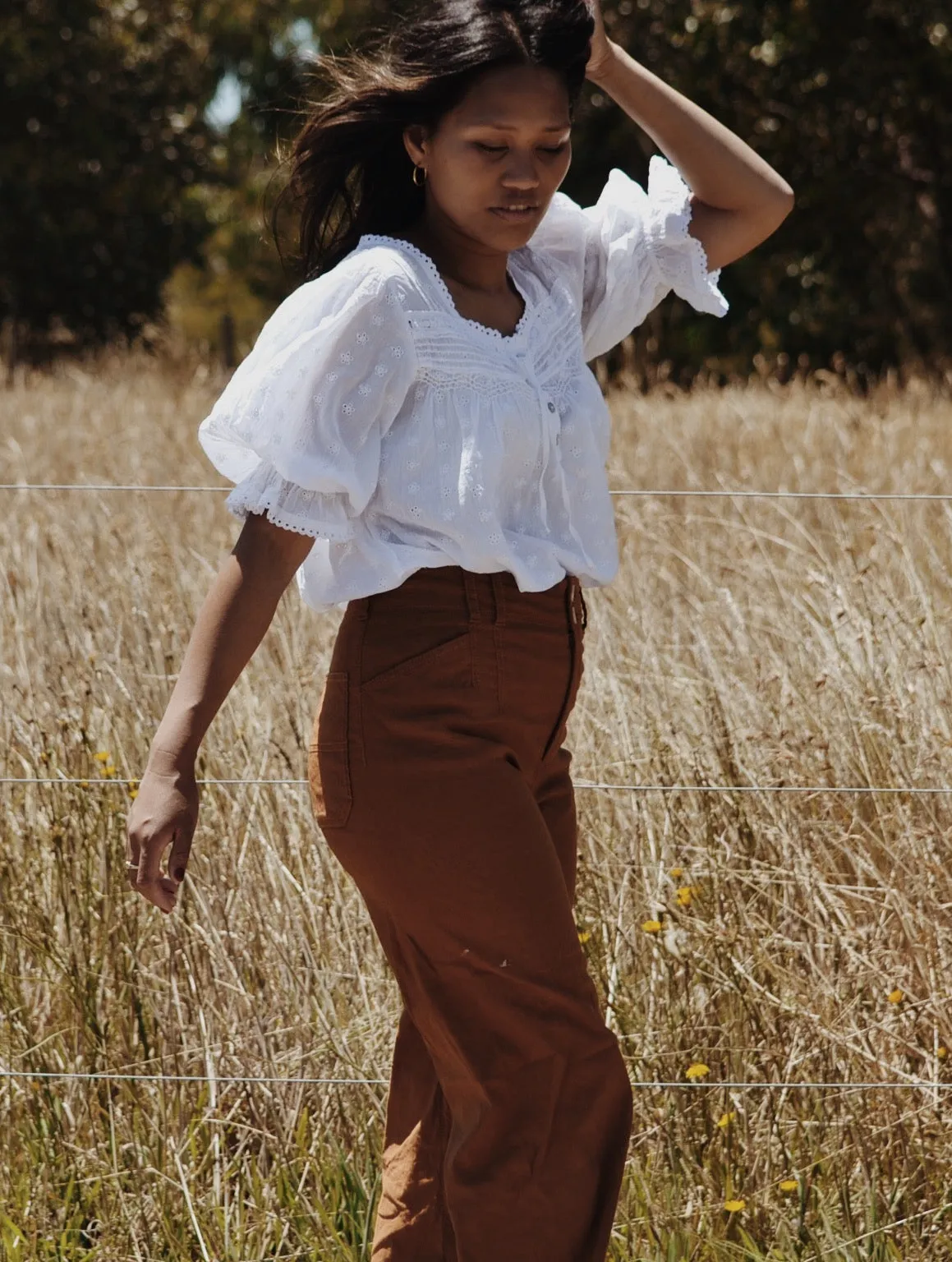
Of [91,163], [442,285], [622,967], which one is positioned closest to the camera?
[442,285]

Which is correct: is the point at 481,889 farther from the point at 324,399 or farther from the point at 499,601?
the point at 324,399

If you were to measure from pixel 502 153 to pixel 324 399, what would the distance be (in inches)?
14.7

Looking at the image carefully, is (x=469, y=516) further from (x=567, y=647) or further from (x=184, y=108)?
(x=184, y=108)

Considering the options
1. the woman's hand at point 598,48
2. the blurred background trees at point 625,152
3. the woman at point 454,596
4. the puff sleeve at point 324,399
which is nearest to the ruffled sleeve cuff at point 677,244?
the woman's hand at point 598,48

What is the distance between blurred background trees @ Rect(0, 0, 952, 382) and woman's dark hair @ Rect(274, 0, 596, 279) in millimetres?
6603

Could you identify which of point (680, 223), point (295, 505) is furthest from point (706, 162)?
point (295, 505)

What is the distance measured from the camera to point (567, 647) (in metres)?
2.04

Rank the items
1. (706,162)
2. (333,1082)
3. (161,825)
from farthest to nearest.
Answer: (333,1082) → (706,162) → (161,825)

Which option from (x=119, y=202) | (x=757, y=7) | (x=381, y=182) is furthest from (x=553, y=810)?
(x=119, y=202)

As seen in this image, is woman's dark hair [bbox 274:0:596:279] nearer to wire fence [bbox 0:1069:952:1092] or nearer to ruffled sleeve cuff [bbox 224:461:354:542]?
ruffled sleeve cuff [bbox 224:461:354:542]

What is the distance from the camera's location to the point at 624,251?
7.61 feet

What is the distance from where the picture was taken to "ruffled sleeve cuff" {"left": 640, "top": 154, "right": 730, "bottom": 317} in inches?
91.4

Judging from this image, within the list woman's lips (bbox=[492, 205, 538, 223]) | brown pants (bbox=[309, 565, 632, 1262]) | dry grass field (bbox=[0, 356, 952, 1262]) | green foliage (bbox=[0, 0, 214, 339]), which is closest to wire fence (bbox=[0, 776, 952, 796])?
dry grass field (bbox=[0, 356, 952, 1262])

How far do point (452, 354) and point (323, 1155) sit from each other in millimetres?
1362
